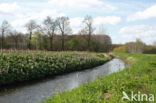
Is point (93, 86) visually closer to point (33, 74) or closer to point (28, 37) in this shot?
point (33, 74)

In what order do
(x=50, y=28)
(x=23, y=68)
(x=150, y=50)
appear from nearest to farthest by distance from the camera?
1. (x=23, y=68)
2. (x=50, y=28)
3. (x=150, y=50)

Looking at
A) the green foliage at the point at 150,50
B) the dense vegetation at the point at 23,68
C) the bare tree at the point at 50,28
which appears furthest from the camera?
the green foliage at the point at 150,50

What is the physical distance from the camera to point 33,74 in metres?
10.1

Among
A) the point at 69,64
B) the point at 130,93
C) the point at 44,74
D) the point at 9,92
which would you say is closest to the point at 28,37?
the point at 69,64

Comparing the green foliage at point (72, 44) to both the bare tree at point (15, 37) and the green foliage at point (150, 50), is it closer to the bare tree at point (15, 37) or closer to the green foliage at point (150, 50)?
the bare tree at point (15, 37)

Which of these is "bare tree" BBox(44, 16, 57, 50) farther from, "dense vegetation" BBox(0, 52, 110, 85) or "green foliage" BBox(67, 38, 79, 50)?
→ "dense vegetation" BBox(0, 52, 110, 85)

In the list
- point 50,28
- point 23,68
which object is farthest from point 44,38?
point 23,68

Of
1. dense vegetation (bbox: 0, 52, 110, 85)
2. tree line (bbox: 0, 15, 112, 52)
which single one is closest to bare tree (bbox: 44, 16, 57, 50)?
tree line (bbox: 0, 15, 112, 52)

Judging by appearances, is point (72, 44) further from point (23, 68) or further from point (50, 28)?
point (23, 68)

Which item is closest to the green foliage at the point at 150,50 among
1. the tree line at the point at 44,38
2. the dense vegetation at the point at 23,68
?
the tree line at the point at 44,38

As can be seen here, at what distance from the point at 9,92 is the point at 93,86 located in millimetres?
3846

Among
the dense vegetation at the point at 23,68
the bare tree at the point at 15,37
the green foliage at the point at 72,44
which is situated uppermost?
the bare tree at the point at 15,37

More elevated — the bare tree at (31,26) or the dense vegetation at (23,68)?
the bare tree at (31,26)

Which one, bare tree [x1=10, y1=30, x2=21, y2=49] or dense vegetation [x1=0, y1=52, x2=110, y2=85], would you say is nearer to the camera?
dense vegetation [x1=0, y1=52, x2=110, y2=85]
